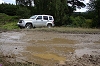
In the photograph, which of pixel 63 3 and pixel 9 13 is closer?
pixel 63 3

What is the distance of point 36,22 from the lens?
26047 millimetres

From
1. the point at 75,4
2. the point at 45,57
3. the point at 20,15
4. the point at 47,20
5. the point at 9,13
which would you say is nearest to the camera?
the point at 45,57

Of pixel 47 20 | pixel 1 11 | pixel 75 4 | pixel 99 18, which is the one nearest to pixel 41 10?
pixel 47 20

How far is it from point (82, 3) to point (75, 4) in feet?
5.42

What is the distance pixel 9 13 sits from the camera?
43375 millimetres

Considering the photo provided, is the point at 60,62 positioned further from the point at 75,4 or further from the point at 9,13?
the point at 75,4

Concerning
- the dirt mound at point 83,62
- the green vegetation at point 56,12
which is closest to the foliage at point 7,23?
the green vegetation at point 56,12

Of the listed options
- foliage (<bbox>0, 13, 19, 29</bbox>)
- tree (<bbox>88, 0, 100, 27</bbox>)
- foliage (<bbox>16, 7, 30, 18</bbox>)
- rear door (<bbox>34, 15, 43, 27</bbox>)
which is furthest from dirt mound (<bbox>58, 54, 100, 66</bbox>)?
tree (<bbox>88, 0, 100, 27</bbox>)

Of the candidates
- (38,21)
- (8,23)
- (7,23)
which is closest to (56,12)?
(8,23)

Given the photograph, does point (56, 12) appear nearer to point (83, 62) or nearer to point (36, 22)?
point (36, 22)

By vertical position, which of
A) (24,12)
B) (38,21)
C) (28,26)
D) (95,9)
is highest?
(95,9)

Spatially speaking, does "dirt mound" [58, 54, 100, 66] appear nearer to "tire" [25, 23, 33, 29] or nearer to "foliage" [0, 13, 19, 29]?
"tire" [25, 23, 33, 29]

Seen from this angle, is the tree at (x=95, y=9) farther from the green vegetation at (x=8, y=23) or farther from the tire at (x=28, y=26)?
the tire at (x=28, y=26)

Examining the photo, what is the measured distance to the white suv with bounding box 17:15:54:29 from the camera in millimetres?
25272
